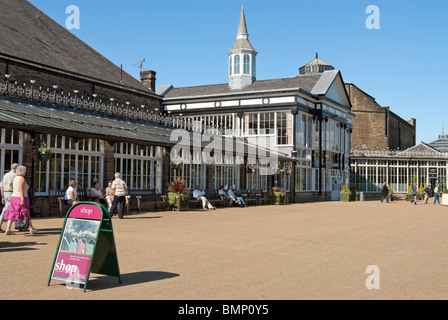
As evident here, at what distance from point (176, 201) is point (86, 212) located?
14.8 meters

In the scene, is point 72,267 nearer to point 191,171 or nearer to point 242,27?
point 191,171

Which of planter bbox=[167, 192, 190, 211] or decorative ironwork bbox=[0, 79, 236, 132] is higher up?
decorative ironwork bbox=[0, 79, 236, 132]

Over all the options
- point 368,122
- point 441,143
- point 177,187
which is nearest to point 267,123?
point 177,187

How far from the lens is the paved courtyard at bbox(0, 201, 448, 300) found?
6277mm

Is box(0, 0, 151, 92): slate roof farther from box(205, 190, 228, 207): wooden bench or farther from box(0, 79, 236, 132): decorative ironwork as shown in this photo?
box(205, 190, 228, 207): wooden bench

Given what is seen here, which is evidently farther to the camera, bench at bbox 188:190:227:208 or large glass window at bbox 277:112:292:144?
large glass window at bbox 277:112:292:144

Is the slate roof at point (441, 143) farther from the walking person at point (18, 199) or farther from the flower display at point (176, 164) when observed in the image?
the walking person at point (18, 199)

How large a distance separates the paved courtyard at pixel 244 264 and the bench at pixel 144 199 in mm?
6203

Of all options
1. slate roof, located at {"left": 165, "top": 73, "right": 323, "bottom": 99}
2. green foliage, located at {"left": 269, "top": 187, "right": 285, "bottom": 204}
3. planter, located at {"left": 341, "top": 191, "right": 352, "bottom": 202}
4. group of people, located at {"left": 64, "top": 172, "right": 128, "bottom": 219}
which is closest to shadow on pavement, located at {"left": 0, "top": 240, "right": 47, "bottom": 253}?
group of people, located at {"left": 64, "top": 172, "right": 128, "bottom": 219}

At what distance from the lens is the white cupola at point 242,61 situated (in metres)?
40.7

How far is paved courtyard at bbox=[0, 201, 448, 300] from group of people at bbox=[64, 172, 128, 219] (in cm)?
172

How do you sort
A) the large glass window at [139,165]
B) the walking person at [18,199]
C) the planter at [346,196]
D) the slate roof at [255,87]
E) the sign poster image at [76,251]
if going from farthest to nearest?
the planter at [346,196] → the slate roof at [255,87] → the large glass window at [139,165] → the walking person at [18,199] → the sign poster image at [76,251]

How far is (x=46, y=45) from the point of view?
2834 cm

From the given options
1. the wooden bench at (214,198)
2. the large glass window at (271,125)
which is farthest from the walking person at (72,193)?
the large glass window at (271,125)
